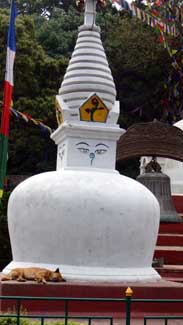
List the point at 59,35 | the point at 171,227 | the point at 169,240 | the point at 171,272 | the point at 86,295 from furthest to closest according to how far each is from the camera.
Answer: the point at 59,35
the point at 171,227
the point at 169,240
the point at 171,272
the point at 86,295

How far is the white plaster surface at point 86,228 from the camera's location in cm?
806

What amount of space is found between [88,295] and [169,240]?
4.81 metres

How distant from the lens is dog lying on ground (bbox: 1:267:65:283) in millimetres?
7734

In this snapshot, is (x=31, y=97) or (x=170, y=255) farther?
(x=31, y=97)

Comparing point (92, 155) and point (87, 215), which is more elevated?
point (92, 155)

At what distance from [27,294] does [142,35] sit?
24388 mm

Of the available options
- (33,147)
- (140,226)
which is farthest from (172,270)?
(33,147)

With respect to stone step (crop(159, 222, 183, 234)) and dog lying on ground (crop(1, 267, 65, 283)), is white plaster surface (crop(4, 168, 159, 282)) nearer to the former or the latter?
dog lying on ground (crop(1, 267, 65, 283))

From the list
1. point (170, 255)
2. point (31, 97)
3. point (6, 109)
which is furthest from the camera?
point (31, 97)

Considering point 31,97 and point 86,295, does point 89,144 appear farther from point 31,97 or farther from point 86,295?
point 31,97

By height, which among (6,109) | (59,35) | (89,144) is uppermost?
(59,35)

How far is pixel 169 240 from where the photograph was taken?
40.0ft

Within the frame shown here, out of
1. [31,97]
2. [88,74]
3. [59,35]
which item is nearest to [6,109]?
[88,74]

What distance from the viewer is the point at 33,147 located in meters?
26.5
